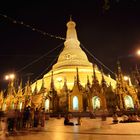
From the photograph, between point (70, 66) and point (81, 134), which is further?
point (70, 66)

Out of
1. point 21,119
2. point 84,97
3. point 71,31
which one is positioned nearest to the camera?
point 21,119

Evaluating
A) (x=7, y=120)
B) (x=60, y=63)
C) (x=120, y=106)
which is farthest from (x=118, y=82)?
(x=7, y=120)

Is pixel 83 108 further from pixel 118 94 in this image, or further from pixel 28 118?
pixel 28 118

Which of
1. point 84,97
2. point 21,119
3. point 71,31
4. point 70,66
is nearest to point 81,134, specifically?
point 21,119

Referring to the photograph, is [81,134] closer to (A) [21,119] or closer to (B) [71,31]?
(A) [21,119]

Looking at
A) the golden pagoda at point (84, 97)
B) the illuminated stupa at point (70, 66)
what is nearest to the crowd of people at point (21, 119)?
the golden pagoda at point (84, 97)

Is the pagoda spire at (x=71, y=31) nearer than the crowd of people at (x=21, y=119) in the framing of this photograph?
No

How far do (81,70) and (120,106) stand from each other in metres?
14.4

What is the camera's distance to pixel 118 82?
1243 inches

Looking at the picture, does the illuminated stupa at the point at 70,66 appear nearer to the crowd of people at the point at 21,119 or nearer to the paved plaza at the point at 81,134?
the crowd of people at the point at 21,119

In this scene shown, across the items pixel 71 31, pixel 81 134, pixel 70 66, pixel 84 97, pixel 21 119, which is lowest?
pixel 81 134

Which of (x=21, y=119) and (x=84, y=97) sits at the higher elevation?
(x=84, y=97)

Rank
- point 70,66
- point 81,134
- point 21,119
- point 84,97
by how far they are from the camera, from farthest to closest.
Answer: point 70,66 → point 84,97 → point 21,119 → point 81,134

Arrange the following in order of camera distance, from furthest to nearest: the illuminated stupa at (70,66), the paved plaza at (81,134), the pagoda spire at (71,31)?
the pagoda spire at (71,31)
the illuminated stupa at (70,66)
the paved plaza at (81,134)
